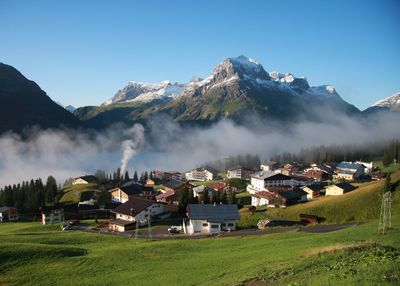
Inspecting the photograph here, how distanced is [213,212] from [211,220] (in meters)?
2.98

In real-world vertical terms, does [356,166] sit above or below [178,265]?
above

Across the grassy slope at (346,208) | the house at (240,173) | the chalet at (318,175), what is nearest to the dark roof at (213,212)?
the grassy slope at (346,208)

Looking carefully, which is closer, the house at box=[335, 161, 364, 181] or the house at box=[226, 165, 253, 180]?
the house at box=[335, 161, 364, 181]

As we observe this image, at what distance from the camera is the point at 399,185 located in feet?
249

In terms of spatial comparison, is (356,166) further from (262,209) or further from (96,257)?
(96,257)

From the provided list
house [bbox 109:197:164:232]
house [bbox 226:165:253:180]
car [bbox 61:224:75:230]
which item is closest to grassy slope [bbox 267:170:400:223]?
house [bbox 109:197:164:232]

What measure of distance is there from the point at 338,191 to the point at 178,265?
72753 mm

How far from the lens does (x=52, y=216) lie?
352 feet

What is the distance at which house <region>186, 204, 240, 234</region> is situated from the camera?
79000 mm

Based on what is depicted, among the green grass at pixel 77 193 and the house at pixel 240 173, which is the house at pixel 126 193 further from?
the house at pixel 240 173

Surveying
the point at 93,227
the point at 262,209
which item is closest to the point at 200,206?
the point at 262,209

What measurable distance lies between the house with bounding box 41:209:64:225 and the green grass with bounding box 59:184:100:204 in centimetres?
4373

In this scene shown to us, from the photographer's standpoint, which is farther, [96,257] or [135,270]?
[96,257]

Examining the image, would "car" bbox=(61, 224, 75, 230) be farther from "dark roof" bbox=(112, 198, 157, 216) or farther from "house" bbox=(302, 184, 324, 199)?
"house" bbox=(302, 184, 324, 199)
